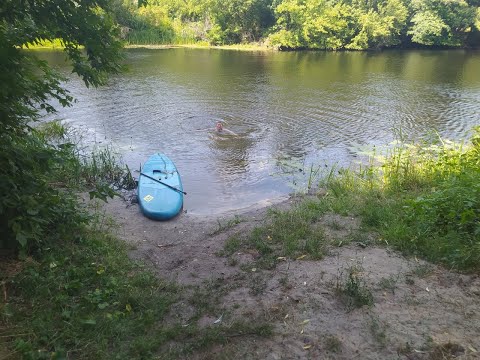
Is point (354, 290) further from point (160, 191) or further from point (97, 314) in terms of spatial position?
point (160, 191)

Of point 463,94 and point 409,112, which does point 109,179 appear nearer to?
point 409,112

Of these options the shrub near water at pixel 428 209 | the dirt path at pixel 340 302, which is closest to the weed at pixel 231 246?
the dirt path at pixel 340 302

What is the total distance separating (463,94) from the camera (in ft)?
66.8

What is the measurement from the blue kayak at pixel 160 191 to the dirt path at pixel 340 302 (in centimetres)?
182

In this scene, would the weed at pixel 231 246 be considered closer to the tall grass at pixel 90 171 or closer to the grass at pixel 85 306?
the grass at pixel 85 306

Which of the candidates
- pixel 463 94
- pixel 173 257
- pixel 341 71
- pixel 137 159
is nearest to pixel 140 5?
pixel 173 257

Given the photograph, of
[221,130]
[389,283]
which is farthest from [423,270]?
[221,130]

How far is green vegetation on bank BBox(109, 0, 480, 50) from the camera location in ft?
142

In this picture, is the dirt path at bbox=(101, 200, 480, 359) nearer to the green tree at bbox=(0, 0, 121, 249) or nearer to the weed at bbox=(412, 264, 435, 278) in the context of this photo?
the weed at bbox=(412, 264, 435, 278)

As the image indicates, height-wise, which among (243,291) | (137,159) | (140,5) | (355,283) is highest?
(140,5)

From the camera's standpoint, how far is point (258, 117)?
16078 mm

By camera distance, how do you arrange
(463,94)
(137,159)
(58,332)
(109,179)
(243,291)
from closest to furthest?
(58,332) → (243,291) → (109,179) → (137,159) → (463,94)

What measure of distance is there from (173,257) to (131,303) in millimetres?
1799

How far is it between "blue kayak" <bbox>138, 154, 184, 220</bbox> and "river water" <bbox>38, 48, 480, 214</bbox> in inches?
20.4
